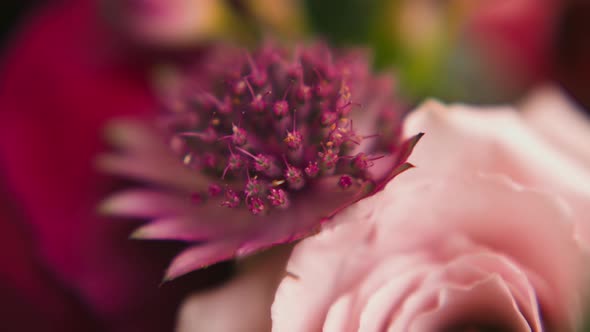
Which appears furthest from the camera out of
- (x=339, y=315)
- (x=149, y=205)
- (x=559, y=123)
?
(x=559, y=123)

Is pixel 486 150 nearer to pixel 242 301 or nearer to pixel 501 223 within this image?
pixel 501 223

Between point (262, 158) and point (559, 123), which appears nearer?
point (262, 158)

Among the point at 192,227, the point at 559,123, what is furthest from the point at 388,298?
the point at 559,123

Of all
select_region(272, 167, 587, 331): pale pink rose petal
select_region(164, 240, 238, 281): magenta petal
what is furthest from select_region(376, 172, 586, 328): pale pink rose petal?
select_region(164, 240, 238, 281): magenta petal

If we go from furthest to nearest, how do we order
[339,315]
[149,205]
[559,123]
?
[559,123] → [149,205] → [339,315]

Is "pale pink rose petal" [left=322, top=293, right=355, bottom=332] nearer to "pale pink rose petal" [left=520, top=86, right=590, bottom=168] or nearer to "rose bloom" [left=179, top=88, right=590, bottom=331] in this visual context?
"rose bloom" [left=179, top=88, right=590, bottom=331]
